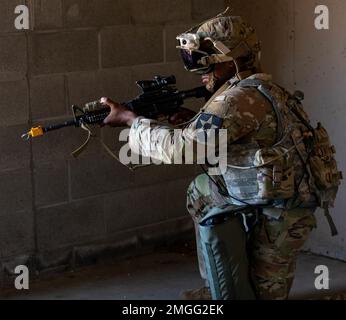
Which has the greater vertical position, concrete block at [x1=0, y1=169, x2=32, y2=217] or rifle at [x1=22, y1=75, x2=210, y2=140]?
rifle at [x1=22, y1=75, x2=210, y2=140]

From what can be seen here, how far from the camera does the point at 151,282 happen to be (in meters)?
5.06

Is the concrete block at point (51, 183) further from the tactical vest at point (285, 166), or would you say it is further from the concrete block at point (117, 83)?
the tactical vest at point (285, 166)

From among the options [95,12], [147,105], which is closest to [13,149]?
[95,12]

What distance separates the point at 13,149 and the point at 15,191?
249 mm

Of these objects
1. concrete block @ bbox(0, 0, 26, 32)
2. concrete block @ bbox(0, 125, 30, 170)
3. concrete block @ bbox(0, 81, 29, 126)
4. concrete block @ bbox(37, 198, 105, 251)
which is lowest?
concrete block @ bbox(37, 198, 105, 251)

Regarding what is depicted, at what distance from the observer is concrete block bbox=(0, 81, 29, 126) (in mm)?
4762

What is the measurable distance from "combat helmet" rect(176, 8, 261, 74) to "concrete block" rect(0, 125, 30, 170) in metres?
1.38

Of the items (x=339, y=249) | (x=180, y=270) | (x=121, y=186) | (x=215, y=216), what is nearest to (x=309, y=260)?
(x=339, y=249)

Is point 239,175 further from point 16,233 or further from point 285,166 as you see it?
point 16,233

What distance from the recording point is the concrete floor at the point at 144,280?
4828 millimetres

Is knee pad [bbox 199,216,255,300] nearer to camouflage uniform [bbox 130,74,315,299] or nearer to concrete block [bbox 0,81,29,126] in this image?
camouflage uniform [bbox 130,74,315,299]

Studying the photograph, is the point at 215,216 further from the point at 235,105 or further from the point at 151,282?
the point at 151,282

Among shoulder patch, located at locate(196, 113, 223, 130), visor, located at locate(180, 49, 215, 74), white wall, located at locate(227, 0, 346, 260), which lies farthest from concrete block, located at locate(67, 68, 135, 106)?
shoulder patch, located at locate(196, 113, 223, 130)

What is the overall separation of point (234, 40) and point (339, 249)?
202 centimetres
